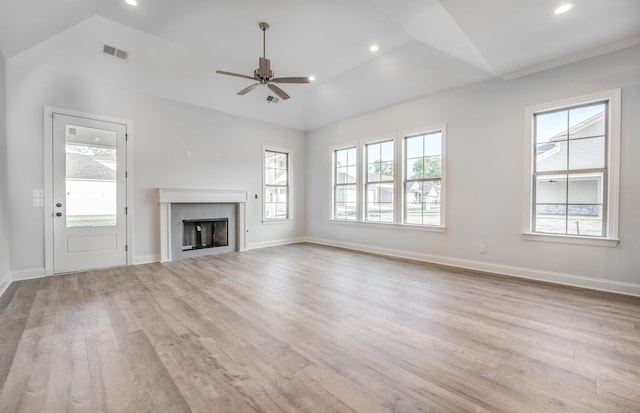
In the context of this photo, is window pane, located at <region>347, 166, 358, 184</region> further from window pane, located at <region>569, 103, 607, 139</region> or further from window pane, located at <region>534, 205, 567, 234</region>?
window pane, located at <region>569, 103, 607, 139</region>

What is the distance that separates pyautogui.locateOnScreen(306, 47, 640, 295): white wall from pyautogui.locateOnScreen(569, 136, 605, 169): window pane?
9.3 inches

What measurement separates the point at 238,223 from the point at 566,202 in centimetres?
595

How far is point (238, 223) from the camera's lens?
6.46 meters

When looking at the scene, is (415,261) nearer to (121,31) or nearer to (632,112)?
(632,112)

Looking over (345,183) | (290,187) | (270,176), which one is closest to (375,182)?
(345,183)

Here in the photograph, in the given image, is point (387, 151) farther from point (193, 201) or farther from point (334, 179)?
point (193, 201)

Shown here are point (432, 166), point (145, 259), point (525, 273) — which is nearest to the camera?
point (525, 273)

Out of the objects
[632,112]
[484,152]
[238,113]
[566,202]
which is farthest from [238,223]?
[632,112]

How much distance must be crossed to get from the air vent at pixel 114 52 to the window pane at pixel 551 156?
652 centimetres

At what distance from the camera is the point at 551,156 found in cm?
402

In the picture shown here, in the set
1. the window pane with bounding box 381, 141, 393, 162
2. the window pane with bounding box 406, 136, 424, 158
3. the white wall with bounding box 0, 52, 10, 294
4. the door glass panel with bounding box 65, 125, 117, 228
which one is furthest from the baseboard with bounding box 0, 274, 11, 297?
the window pane with bounding box 406, 136, 424, 158

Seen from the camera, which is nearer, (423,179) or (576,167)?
(576,167)

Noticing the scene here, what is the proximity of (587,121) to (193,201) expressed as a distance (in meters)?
6.56

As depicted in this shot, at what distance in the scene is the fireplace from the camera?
5832 mm
